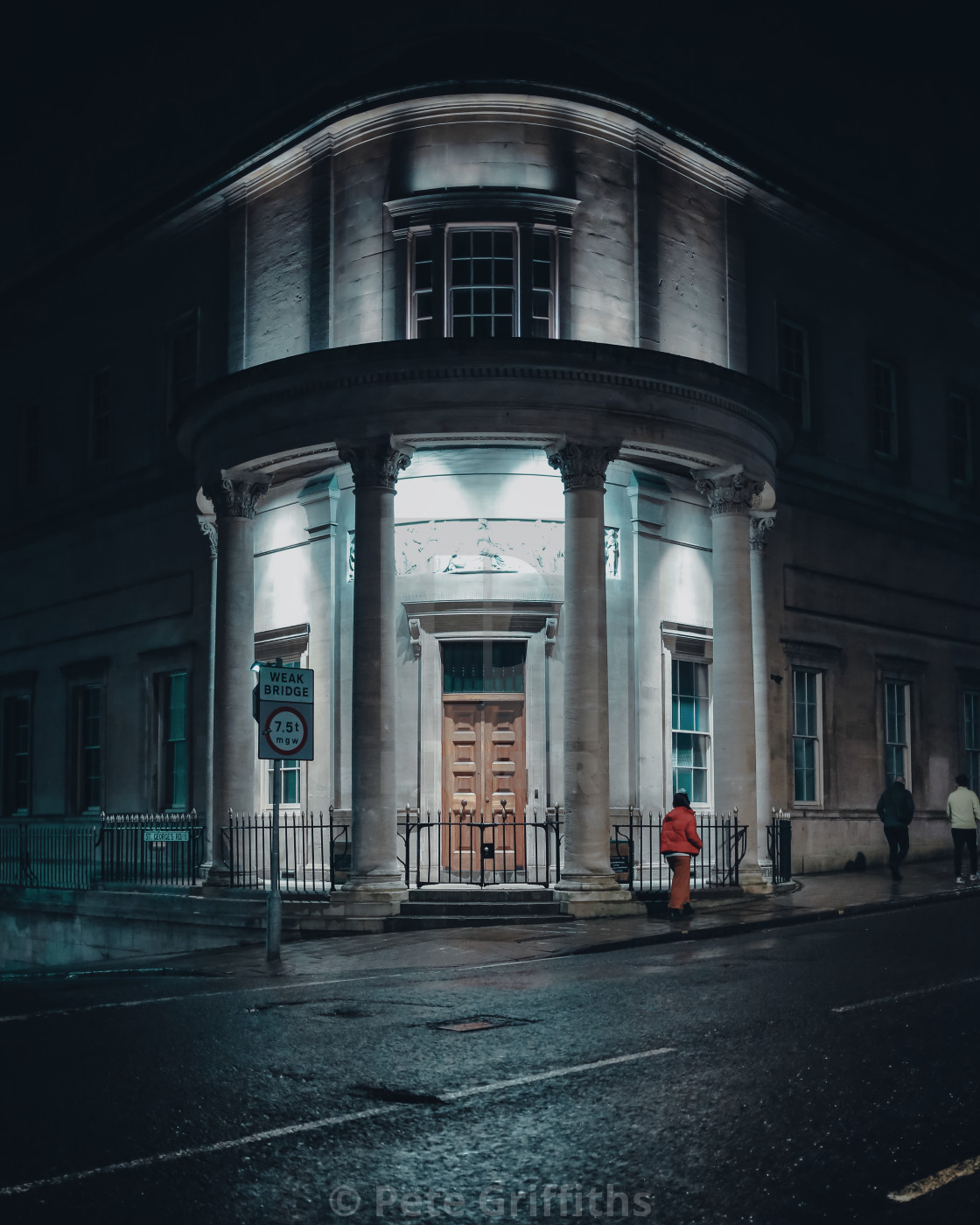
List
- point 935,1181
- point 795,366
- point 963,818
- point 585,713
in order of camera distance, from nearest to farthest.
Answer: point 935,1181, point 585,713, point 963,818, point 795,366

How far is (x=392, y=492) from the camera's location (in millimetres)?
18703

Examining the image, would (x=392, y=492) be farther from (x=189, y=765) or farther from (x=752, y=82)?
(x=752, y=82)

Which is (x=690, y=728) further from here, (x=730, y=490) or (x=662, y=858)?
(x=730, y=490)

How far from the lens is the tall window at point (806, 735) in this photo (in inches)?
1004

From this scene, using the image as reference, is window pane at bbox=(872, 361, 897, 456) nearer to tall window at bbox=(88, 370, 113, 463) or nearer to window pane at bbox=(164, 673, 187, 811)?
window pane at bbox=(164, 673, 187, 811)

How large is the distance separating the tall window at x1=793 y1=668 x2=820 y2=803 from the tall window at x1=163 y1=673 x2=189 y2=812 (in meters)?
11.6

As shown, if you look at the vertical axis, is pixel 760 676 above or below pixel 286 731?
above

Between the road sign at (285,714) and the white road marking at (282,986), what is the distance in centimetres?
259

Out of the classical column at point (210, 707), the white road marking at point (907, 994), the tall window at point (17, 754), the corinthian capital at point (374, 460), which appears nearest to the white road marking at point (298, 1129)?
the white road marking at point (907, 994)

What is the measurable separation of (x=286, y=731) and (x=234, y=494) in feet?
22.9

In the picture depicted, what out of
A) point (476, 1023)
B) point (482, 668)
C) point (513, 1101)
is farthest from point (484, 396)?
point (513, 1101)

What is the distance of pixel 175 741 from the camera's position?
26.2m

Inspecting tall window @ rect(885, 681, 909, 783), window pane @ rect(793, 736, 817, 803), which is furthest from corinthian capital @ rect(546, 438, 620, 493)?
tall window @ rect(885, 681, 909, 783)

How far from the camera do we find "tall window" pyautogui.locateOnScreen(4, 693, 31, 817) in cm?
3036
